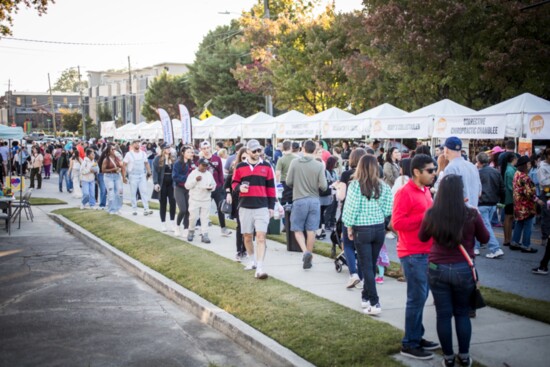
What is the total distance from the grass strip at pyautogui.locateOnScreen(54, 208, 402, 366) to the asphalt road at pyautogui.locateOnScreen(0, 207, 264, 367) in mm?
426

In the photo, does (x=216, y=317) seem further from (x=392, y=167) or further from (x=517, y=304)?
(x=392, y=167)

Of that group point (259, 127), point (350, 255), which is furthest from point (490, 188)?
point (259, 127)

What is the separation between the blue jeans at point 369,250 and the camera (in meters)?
6.77

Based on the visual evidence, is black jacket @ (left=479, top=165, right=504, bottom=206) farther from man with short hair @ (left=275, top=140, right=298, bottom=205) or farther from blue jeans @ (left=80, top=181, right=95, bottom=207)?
blue jeans @ (left=80, top=181, right=95, bottom=207)

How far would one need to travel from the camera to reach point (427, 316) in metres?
6.89

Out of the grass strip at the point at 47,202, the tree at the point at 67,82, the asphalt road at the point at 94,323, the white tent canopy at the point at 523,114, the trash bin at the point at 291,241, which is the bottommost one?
the grass strip at the point at 47,202

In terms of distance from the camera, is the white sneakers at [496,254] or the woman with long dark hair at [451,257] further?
the white sneakers at [496,254]

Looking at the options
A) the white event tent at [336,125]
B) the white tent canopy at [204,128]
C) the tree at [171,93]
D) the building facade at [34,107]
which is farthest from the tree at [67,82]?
the white event tent at [336,125]

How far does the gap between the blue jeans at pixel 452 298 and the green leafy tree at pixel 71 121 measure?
103349 mm

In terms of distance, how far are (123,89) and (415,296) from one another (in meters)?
94.3

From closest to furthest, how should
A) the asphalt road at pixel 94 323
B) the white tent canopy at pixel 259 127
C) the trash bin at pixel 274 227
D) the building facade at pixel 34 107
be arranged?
the asphalt road at pixel 94 323, the trash bin at pixel 274 227, the white tent canopy at pixel 259 127, the building facade at pixel 34 107

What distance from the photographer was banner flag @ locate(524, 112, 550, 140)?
15.4 meters

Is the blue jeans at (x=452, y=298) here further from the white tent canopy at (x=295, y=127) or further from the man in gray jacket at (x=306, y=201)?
the white tent canopy at (x=295, y=127)

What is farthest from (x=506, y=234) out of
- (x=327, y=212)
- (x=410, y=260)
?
(x=410, y=260)
